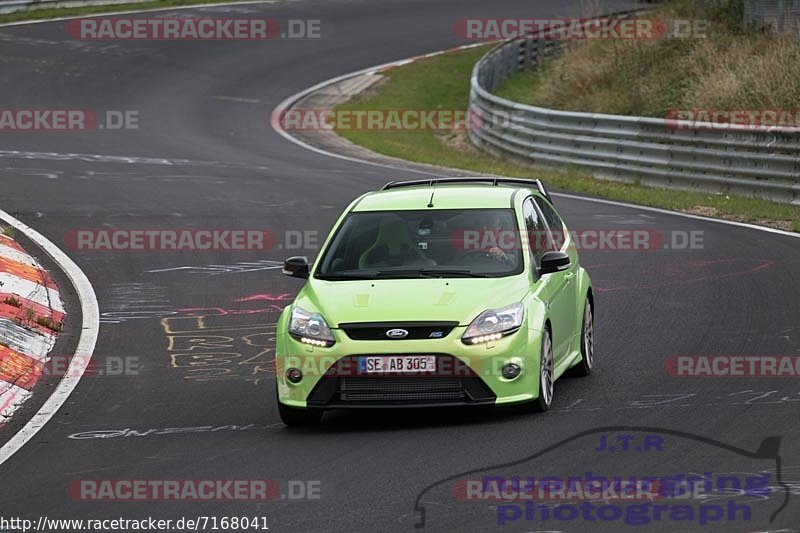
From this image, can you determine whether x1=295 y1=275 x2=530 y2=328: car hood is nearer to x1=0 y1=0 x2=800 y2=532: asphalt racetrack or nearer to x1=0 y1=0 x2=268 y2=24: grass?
x1=0 y1=0 x2=800 y2=532: asphalt racetrack

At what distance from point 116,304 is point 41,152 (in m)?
12.9

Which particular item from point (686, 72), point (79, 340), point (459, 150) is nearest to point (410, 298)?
point (79, 340)

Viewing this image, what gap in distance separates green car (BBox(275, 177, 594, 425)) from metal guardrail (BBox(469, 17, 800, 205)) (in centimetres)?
1113

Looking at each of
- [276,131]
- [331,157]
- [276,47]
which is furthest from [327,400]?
[276,47]

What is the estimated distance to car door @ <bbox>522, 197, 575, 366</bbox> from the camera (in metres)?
10.5

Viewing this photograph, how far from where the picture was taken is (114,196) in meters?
21.6

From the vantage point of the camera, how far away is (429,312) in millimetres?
9648

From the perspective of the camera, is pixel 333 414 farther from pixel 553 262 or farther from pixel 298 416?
pixel 553 262

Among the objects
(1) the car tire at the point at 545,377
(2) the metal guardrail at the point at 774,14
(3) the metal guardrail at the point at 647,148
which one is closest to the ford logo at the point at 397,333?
(1) the car tire at the point at 545,377

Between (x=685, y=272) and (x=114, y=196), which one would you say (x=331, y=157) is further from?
(x=685, y=272)

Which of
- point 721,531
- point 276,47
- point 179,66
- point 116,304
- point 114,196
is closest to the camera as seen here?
point 721,531

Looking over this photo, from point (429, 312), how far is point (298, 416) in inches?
44.7

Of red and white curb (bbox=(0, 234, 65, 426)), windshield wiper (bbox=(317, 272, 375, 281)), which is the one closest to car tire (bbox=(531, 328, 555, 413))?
windshield wiper (bbox=(317, 272, 375, 281))

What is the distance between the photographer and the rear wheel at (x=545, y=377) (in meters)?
9.89
